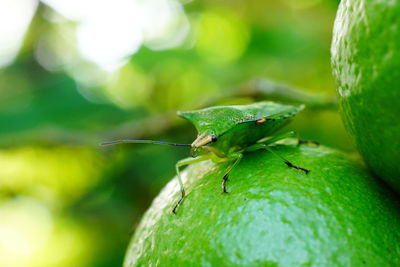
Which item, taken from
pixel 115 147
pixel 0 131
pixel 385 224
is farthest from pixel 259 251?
pixel 0 131

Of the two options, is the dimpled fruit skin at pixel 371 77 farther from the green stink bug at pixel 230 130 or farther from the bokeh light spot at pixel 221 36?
the bokeh light spot at pixel 221 36

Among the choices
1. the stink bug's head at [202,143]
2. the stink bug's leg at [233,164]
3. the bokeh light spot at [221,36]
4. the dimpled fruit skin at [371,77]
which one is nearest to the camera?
the dimpled fruit skin at [371,77]

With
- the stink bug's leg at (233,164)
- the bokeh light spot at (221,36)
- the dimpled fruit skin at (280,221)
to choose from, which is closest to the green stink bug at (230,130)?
the stink bug's leg at (233,164)

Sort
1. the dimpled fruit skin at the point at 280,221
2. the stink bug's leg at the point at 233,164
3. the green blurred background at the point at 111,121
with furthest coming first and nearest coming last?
the green blurred background at the point at 111,121 < the stink bug's leg at the point at 233,164 < the dimpled fruit skin at the point at 280,221

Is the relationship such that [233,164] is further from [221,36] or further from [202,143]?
[221,36]

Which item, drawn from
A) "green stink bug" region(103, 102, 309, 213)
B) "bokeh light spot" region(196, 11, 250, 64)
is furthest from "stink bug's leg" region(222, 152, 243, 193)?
"bokeh light spot" region(196, 11, 250, 64)

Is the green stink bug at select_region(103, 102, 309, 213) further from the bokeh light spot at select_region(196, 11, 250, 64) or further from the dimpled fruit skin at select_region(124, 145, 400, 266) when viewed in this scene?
the bokeh light spot at select_region(196, 11, 250, 64)

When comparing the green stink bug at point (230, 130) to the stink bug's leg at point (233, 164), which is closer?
the stink bug's leg at point (233, 164)
